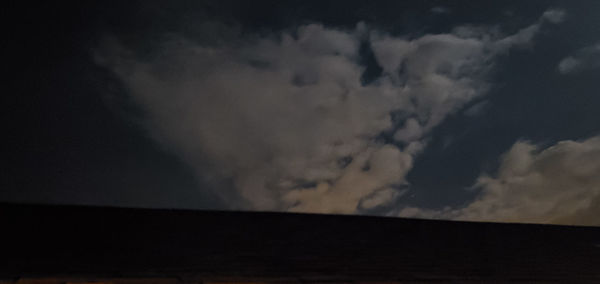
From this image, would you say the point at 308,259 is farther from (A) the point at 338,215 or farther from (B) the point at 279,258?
(A) the point at 338,215

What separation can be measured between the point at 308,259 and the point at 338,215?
3.81 meters

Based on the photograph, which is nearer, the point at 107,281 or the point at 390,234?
the point at 107,281

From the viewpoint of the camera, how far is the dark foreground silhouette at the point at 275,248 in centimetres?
428

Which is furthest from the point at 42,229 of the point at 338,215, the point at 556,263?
the point at 556,263

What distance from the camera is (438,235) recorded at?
807cm

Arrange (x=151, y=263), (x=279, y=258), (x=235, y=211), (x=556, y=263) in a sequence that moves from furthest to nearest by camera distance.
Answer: (x=235, y=211) → (x=556, y=263) → (x=279, y=258) → (x=151, y=263)

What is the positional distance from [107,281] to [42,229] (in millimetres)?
3582

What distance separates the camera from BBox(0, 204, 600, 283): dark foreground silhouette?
14.0 ft

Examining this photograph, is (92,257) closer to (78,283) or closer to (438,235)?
(78,283)

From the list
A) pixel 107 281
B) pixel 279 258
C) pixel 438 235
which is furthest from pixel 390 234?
pixel 107 281

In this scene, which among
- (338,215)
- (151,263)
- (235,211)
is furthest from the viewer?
(338,215)

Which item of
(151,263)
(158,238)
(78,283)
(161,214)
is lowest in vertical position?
(78,283)

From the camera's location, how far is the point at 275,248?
19.1ft

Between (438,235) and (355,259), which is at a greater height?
(438,235)
